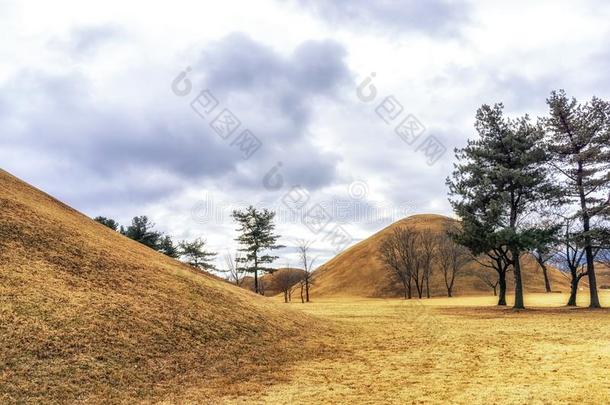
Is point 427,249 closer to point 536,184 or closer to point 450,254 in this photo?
point 450,254

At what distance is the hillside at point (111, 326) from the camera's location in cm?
901

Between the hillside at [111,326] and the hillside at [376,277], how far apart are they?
69.1 m

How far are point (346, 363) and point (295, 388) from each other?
3.40 meters

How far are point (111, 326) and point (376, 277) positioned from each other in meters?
83.6

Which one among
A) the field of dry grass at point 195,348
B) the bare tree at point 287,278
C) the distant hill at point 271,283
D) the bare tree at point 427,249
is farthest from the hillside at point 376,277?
the field of dry grass at point 195,348

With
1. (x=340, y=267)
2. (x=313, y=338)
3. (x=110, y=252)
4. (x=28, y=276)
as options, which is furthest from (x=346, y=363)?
(x=340, y=267)

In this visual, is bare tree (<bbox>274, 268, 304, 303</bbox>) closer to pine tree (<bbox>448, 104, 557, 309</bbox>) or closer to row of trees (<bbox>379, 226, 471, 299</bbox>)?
row of trees (<bbox>379, 226, 471, 299</bbox>)

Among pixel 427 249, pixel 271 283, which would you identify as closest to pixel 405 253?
pixel 427 249

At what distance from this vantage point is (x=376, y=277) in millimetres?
91500

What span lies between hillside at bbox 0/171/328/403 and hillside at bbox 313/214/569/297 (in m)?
69.1

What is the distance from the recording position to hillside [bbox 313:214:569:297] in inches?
3255

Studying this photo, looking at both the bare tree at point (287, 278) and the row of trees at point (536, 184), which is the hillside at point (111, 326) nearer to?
the row of trees at point (536, 184)

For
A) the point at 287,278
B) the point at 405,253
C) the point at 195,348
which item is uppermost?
the point at 405,253

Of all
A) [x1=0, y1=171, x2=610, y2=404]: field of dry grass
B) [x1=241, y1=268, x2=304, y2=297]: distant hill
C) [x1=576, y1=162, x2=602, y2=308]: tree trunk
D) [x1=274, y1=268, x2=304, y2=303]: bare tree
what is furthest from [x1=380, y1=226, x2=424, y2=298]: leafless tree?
[x1=0, y1=171, x2=610, y2=404]: field of dry grass
